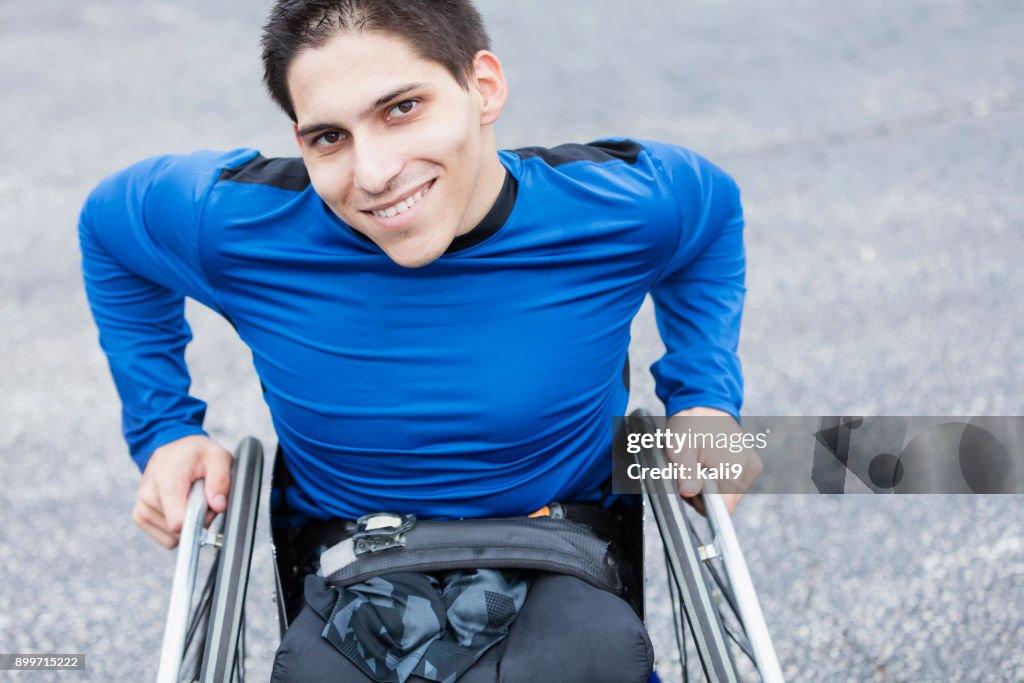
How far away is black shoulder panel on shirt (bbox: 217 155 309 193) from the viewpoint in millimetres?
1742

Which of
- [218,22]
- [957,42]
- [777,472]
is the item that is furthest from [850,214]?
[218,22]

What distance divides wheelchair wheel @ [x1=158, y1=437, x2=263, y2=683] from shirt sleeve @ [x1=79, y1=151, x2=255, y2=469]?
206 millimetres

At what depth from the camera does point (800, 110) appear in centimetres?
542

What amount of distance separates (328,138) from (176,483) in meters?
0.64

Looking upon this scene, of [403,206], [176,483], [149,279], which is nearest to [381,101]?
[403,206]

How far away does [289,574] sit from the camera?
185 cm

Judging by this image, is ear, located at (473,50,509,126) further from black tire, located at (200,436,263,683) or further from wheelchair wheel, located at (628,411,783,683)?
black tire, located at (200,436,263,683)

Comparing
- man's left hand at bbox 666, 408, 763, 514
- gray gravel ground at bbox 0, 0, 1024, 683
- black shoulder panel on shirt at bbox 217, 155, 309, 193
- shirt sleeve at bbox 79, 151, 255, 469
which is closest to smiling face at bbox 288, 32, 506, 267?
black shoulder panel on shirt at bbox 217, 155, 309, 193

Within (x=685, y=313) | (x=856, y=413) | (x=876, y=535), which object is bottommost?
(x=876, y=535)

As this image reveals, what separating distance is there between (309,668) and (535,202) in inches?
30.5

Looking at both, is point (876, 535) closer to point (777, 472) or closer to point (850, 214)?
point (777, 472)

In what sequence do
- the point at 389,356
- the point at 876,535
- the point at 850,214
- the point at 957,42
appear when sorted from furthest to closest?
the point at 957,42 < the point at 850,214 < the point at 876,535 < the point at 389,356

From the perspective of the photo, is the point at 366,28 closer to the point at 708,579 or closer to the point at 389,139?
the point at 389,139

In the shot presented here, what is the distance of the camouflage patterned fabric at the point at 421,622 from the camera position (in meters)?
1.54
